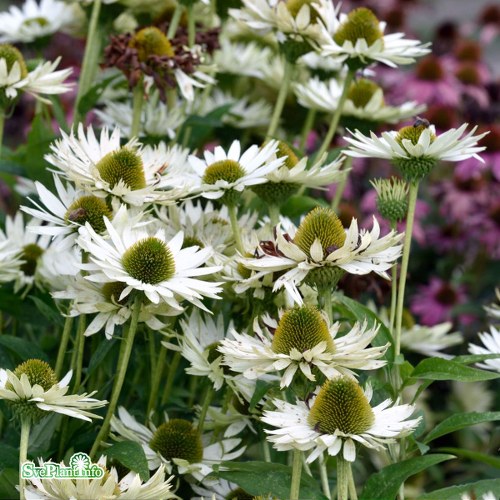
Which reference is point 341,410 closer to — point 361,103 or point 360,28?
point 360,28

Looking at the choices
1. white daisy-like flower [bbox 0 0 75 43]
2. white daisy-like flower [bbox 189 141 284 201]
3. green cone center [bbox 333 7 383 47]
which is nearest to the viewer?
white daisy-like flower [bbox 189 141 284 201]

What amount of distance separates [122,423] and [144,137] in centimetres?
61

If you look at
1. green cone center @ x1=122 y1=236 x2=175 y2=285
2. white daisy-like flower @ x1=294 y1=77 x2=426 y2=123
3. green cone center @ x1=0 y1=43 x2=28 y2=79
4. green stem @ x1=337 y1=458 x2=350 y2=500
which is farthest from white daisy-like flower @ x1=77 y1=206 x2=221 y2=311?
white daisy-like flower @ x1=294 y1=77 x2=426 y2=123

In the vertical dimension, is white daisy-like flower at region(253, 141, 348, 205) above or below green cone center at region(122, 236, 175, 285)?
above

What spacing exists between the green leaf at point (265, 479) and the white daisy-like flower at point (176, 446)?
0.08 metres

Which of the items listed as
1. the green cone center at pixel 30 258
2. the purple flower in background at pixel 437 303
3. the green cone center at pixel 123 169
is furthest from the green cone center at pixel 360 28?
the purple flower in background at pixel 437 303

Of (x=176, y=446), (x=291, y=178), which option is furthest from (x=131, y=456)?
(x=291, y=178)

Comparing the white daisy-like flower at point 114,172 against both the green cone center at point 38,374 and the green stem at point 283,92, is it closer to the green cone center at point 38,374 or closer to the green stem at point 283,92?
the green cone center at point 38,374

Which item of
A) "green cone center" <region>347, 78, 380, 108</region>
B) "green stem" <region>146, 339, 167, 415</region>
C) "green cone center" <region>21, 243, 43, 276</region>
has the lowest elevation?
"green stem" <region>146, 339, 167, 415</region>

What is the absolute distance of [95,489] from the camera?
3.02 feet

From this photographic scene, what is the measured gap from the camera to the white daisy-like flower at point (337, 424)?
3.19 feet

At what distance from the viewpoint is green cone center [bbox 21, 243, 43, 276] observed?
1.52 meters

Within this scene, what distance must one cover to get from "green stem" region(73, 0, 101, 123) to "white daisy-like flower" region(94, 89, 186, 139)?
6 centimetres

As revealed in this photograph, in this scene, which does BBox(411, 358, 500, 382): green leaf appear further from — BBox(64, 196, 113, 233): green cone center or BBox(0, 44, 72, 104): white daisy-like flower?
BBox(0, 44, 72, 104): white daisy-like flower
